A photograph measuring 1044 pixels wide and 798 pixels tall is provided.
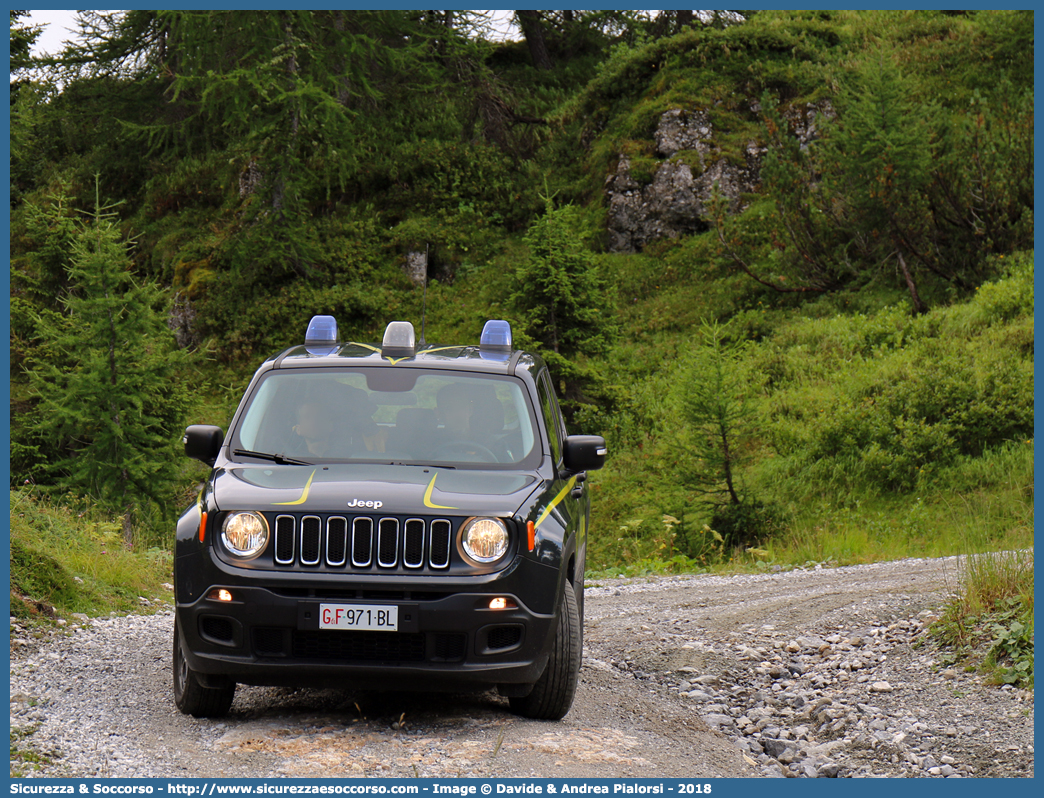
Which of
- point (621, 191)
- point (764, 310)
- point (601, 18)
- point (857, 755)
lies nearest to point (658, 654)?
point (857, 755)

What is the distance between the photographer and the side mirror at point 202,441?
518 cm

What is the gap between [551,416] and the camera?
19.9 ft

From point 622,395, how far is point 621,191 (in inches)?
458

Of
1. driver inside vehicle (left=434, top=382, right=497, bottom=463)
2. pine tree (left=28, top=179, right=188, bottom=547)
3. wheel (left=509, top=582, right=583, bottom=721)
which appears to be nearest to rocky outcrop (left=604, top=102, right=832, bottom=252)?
pine tree (left=28, top=179, right=188, bottom=547)

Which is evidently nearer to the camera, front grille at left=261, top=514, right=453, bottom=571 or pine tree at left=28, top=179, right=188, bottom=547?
front grille at left=261, top=514, right=453, bottom=571

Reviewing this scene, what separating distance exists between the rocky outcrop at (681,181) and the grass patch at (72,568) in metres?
19.2

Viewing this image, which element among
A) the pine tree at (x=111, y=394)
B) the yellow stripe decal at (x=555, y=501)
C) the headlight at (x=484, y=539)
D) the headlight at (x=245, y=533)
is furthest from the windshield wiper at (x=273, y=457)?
the pine tree at (x=111, y=394)

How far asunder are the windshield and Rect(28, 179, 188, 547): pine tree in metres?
9.63

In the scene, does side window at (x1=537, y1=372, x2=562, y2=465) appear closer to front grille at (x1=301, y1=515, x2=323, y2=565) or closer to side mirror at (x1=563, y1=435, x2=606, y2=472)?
side mirror at (x1=563, y1=435, x2=606, y2=472)

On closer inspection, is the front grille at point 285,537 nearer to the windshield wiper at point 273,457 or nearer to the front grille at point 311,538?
the front grille at point 311,538

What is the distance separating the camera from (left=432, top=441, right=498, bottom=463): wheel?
17.4ft

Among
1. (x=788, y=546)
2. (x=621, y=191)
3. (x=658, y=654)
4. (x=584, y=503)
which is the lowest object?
(x=788, y=546)

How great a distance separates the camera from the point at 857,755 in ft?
16.3
